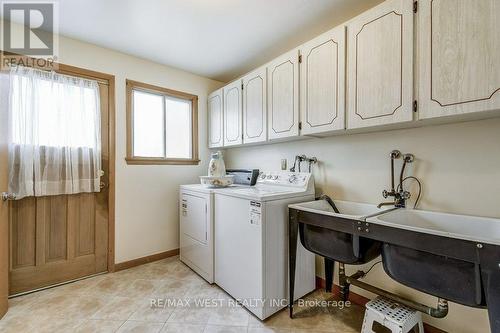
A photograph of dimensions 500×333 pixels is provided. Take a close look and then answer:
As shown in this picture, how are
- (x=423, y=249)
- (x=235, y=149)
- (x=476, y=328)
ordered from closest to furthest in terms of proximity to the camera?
1. (x=423, y=249)
2. (x=476, y=328)
3. (x=235, y=149)

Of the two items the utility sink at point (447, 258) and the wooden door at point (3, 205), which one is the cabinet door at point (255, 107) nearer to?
the utility sink at point (447, 258)

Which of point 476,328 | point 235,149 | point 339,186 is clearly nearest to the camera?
point 476,328

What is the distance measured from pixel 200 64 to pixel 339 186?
2.17 meters

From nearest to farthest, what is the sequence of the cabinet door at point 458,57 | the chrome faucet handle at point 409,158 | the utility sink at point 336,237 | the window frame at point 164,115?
the cabinet door at point 458,57, the utility sink at point 336,237, the chrome faucet handle at point 409,158, the window frame at point 164,115

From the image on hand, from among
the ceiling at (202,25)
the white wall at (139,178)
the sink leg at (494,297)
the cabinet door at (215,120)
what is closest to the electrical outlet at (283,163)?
the cabinet door at (215,120)

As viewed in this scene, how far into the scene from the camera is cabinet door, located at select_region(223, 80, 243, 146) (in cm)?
262

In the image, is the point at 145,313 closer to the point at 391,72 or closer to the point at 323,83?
the point at 323,83

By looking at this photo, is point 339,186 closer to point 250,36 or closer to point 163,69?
point 250,36

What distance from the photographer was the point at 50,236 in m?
2.15

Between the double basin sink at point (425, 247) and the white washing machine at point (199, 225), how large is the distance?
888 millimetres

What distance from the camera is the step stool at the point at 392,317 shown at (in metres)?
1.33

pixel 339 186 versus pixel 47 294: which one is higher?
pixel 339 186

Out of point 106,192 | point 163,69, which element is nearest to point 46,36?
point 163,69

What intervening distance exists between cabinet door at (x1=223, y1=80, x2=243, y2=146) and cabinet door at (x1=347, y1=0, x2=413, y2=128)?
1.31m
